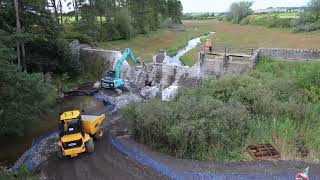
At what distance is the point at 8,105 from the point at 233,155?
11.2 metres

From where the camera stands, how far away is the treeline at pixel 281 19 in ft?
192

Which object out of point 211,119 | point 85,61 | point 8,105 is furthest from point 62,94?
point 211,119

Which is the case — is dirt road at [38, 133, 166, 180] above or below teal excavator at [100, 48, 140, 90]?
below

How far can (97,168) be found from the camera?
1572 centimetres

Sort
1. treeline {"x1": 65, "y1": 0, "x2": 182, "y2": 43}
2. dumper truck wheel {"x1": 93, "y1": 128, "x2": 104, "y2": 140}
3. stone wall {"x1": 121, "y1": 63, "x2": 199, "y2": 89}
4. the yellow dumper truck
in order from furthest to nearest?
1. treeline {"x1": 65, "y1": 0, "x2": 182, "y2": 43}
2. stone wall {"x1": 121, "y1": 63, "x2": 199, "y2": 89}
3. dumper truck wheel {"x1": 93, "y1": 128, "x2": 104, "y2": 140}
4. the yellow dumper truck

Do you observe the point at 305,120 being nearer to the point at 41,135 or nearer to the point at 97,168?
the point at 97,168

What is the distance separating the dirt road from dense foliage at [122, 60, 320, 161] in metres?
2.09

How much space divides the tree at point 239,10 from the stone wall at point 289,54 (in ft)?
258

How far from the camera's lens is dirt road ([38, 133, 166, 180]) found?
14922 millimetres

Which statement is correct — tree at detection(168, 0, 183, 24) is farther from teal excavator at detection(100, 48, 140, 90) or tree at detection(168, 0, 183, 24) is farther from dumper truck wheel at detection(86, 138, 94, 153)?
dumper truck wheel at detection(86, 138, 94, 153)

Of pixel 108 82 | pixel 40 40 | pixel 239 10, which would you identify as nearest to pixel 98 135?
pixel 108 82

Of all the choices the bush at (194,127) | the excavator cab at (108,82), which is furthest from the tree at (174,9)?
the bush at (194,127)

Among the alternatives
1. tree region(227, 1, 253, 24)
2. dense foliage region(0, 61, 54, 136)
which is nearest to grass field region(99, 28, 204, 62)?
dense foliage region(0, 61, 54, 136)

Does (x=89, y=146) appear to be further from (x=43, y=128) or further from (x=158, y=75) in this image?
(x=158, y=75)
